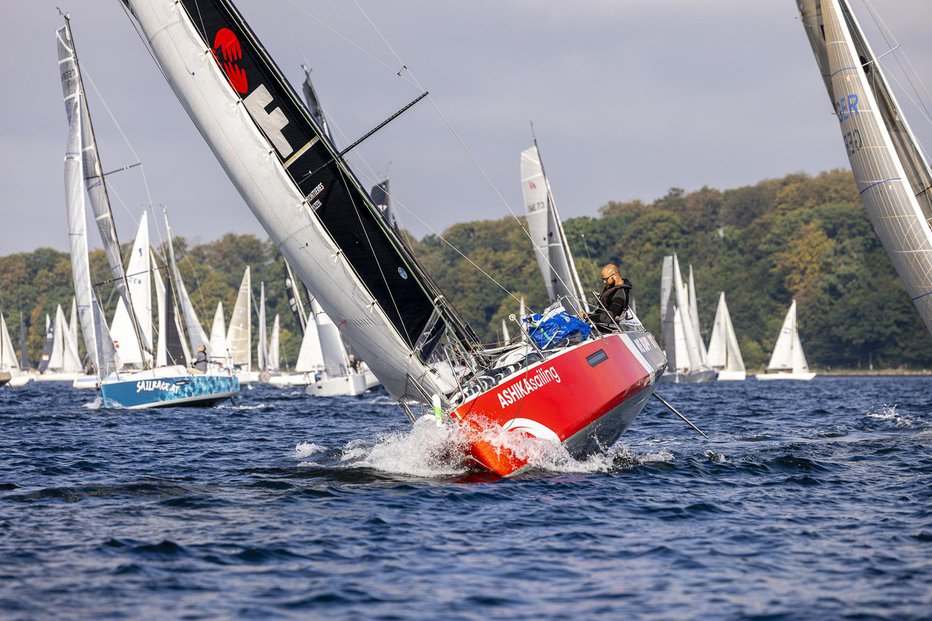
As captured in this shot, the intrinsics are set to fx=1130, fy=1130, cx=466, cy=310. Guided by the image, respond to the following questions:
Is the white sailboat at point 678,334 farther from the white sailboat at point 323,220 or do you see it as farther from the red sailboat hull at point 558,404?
the red sailboat hull at point 558,404

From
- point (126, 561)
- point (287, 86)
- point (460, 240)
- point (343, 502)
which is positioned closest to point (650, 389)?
point (343, 502)

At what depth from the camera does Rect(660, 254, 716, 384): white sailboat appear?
189ft

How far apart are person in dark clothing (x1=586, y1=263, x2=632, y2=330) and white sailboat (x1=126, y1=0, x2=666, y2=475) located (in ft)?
1.32

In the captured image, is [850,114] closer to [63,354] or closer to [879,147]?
[879,147]

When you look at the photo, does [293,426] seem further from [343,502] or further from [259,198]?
[343,502]

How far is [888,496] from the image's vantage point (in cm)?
1034

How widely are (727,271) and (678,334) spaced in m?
36.8

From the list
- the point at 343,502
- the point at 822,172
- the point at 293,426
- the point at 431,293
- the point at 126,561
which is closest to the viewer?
the point at 126,561

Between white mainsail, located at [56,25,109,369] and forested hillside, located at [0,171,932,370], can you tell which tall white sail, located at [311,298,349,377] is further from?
forested hillside, located at [0,171,932,370]

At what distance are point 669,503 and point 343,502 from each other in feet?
9.43

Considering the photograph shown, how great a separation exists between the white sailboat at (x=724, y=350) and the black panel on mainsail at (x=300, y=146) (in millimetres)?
53548

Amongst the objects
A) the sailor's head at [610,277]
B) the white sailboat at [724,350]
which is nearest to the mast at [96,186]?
the sailor's head at [610,277]

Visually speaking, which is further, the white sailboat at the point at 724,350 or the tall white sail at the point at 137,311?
the white sailboat at the point at 724,350

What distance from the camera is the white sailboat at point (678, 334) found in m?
57.6
